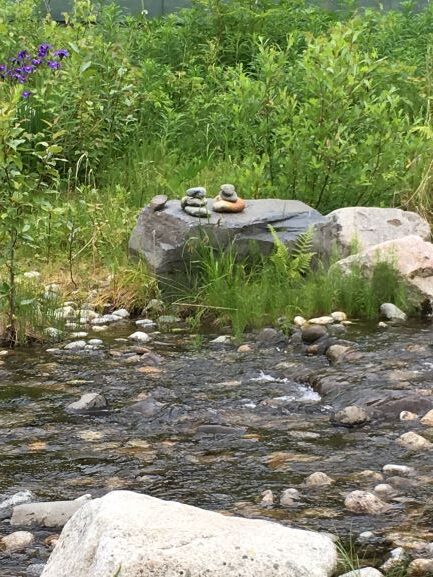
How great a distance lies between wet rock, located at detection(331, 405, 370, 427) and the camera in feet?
15.3

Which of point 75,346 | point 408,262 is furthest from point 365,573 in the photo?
point 408,262

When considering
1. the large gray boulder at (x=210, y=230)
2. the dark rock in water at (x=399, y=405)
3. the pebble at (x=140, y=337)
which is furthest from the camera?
the large gray boulder at (x=210, y=230)

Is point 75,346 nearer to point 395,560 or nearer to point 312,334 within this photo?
point 312,334

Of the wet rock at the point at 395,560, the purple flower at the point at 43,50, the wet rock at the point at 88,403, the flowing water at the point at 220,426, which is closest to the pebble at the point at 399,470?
the flowing water at the point at 220,426

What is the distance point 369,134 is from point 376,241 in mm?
968

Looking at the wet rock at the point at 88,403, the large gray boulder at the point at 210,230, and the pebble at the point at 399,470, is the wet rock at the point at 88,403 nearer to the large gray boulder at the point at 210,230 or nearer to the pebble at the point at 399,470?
the pebble at the point at 399,470

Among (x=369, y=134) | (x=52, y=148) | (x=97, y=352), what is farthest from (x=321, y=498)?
(x=369, y=134)

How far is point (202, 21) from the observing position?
1164cm

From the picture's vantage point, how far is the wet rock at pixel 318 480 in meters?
3.85

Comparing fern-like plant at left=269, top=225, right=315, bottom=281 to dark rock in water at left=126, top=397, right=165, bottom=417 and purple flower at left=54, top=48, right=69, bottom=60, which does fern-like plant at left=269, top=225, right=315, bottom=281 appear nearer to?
dark rock in water at left=126, top=397, right=165, bottom=417

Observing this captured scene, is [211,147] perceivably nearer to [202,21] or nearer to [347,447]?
[202,21]

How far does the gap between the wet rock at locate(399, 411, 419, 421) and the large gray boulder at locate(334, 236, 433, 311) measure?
2.20 m

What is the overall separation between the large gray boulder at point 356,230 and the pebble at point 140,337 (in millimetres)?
1514

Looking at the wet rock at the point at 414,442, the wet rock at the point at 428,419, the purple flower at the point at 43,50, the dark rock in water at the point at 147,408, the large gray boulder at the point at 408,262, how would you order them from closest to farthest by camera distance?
the wet rock at the point at 414,442
the wet rock at the point at 428,419
the dark rock in water at the point at 147,408
the large gray boulder at the point at 408,262
the purple flower at the point at 43,50
